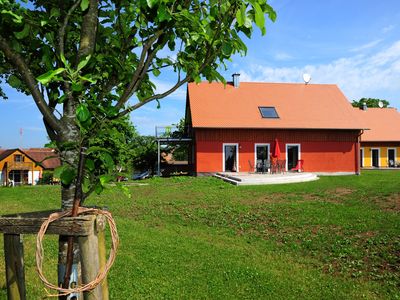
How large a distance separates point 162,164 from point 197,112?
21.8 feet

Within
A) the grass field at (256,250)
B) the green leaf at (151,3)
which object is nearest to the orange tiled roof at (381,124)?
the grass field at (256,250)

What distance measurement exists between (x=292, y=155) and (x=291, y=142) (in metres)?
0.91

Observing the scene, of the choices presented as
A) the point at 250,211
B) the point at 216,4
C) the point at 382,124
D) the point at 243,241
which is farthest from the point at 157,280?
the point at 382,124

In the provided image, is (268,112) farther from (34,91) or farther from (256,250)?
(34,91)

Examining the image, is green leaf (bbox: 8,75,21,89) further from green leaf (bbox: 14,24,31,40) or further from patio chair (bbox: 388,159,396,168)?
patio chair (bbox: 388,159,396,168)

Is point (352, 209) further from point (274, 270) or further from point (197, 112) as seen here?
point (197, 112)

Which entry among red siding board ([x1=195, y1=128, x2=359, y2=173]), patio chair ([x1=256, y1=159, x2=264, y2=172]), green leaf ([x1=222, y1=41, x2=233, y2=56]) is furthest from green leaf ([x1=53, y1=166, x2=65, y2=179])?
patio chair ([x1=256, y1=159, x2=264, y2=172])

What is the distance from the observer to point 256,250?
6.86 metres

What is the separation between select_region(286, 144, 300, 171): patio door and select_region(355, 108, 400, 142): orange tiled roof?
1210 centimetres

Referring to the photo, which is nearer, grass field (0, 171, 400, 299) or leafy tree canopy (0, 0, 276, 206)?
leafy tree canopy (0, 0, 276, 206)

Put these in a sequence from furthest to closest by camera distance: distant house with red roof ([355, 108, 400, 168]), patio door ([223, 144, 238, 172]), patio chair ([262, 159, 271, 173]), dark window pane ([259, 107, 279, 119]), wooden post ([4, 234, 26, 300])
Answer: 1. distant house with red roof ([355, 108, 400, 168])
2. dark window pane ([259, 107, 279, 119])
3. patio door ([223, 144, 238, 172])
4. patio chair ([262, 159, 271, 173])
5. wooden post ([4, 234, 26, 300])

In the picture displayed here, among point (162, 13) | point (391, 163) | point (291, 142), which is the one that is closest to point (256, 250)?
point (162, 13)

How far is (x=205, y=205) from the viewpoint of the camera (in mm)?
11719

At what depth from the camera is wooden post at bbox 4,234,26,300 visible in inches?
96.3
